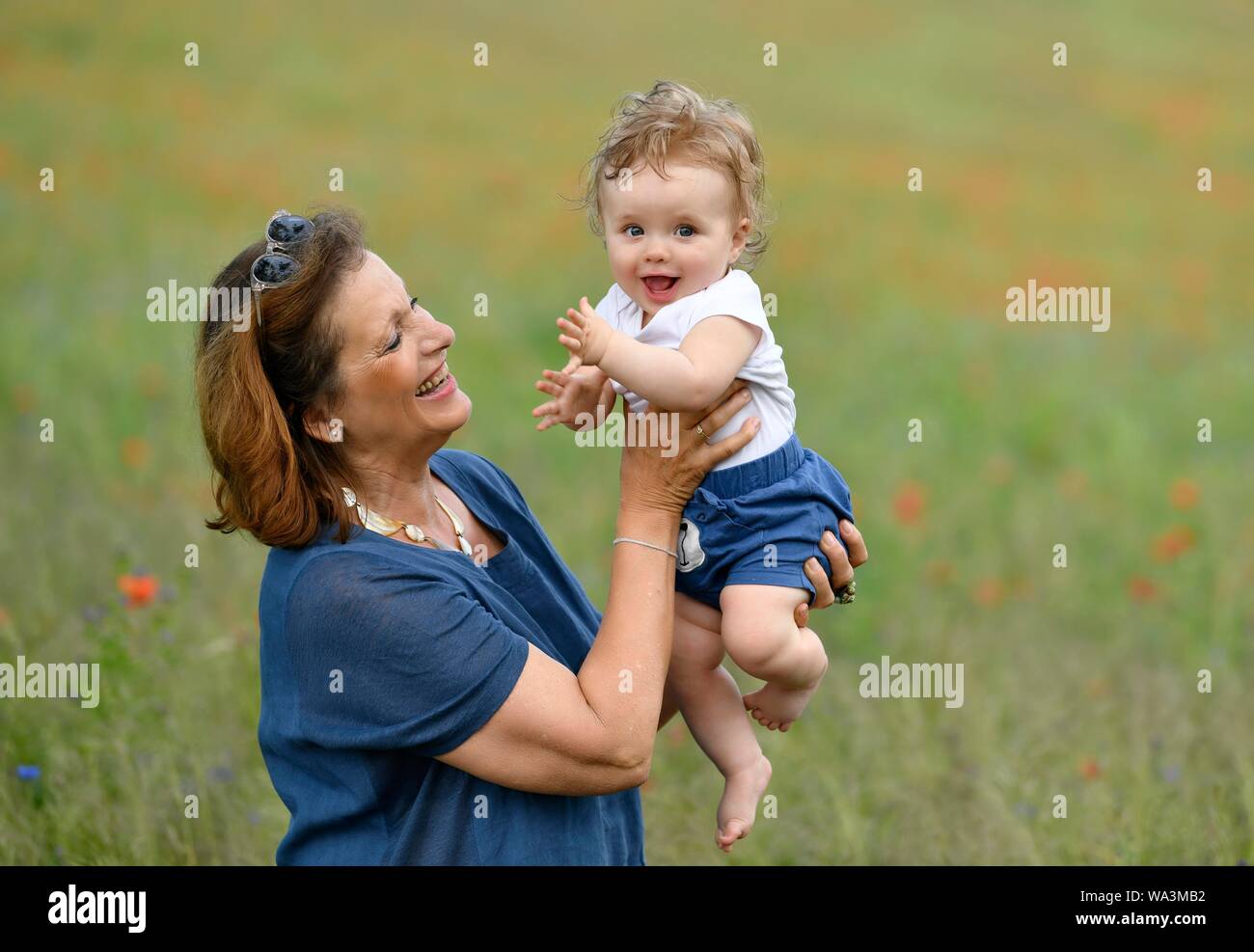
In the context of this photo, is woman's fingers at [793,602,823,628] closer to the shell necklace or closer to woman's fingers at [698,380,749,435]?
woman's fingers at [698,380,749,435]

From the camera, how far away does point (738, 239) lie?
9.39 feet

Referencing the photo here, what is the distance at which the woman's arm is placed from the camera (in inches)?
100

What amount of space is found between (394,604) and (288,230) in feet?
2.47

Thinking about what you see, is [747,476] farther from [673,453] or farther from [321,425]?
[321,425]

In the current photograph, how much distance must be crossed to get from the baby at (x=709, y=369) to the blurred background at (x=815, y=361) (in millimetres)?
329

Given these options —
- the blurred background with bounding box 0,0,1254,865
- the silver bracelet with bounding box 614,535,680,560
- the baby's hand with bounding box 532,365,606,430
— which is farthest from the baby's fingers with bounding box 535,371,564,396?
the blurred background with bounding box 0,0,1254,865

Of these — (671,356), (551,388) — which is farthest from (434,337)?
(671,356)

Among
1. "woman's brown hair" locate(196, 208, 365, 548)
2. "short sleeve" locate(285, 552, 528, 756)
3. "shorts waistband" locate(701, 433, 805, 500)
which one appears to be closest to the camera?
"short sleeve" locate(285, 552, 528, 756)

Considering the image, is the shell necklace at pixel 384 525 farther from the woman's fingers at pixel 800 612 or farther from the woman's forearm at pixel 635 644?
the woman's fingers at pixel 800 612

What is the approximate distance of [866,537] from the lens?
6.26m

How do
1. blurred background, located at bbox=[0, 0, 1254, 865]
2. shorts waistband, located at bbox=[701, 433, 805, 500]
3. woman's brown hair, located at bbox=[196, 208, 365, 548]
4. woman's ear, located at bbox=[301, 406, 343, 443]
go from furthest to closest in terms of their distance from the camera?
blurred background, located at bbox=[0, 0, 1254, 865]
shorts waistband, located at bbox=[701, 433, 805, 500]
woman's ear, located at bbox=[301, 406, 343, 443]
woman's brown hair, located at bbox=[196, 208, 365, 548]

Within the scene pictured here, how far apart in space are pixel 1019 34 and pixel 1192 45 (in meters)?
1.88

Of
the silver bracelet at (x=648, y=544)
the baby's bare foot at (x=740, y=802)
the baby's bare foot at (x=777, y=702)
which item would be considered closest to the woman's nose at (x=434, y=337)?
the silver bracelet at (x=648, y=544)

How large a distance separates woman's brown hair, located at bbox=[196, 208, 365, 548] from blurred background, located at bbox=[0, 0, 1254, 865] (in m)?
0.53
